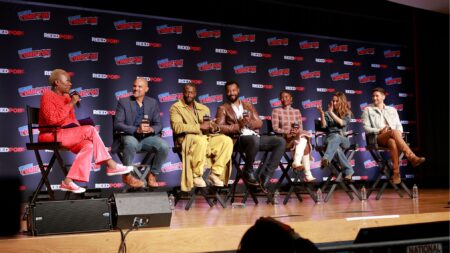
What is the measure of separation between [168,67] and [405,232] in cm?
519

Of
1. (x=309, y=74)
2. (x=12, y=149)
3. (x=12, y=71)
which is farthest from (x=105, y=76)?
(x=309, y=74)

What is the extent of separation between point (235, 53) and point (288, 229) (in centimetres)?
762

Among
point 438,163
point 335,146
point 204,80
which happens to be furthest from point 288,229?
point 438,163

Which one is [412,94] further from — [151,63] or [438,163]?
[151,63]

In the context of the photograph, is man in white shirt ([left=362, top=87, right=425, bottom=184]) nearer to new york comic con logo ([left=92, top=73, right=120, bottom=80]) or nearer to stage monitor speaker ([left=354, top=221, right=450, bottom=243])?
stage monitor speaker ([left=354, top=221, right=450, bottom=243])

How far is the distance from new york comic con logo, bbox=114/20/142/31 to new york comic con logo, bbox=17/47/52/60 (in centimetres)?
104

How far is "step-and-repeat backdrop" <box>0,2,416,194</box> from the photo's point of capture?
7.43m

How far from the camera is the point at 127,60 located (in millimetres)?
8219

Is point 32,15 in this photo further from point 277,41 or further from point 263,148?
point 277,41

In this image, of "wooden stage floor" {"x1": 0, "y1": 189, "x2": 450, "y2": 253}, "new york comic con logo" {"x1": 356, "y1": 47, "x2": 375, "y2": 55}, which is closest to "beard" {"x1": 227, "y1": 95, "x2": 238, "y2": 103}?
"wooden stage floor" {"x1": 0, "y1": 189, "x2": 450, "y2": 253}

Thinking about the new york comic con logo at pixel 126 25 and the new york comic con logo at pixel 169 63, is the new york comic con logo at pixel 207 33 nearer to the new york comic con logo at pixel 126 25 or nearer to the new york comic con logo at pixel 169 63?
the new york comic con logo at pixel 169 63

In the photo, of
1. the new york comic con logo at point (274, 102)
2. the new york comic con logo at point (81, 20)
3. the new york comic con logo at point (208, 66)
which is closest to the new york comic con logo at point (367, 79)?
the new york comic con logo at point (274, 102)

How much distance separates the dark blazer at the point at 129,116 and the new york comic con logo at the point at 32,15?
2671 mm

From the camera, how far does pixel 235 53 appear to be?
9.02m
